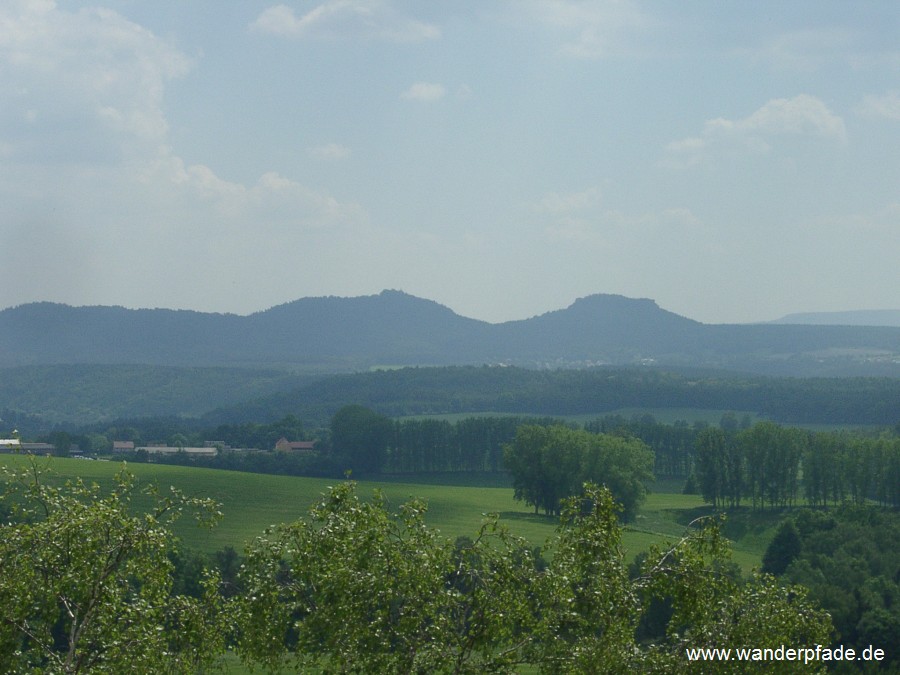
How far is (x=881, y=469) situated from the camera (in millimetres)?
94312

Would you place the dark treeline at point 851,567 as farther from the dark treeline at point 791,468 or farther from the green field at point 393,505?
the dark treeline at point 791,468

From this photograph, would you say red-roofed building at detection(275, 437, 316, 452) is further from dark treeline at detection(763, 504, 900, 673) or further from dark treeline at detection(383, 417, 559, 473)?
dark treeline at detection(763, 504, 900, 673)

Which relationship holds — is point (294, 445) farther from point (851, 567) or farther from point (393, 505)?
point (851, 567)

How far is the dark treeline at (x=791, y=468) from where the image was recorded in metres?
94.9

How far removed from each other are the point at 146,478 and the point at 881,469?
6504cm

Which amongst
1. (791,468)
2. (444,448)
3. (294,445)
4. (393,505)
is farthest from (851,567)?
(294,445)

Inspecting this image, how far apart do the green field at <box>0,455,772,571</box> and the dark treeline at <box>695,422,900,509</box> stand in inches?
158

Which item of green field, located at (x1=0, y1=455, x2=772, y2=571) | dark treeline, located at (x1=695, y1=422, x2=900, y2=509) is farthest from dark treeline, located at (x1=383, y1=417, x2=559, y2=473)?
dark treeline, located at (x1=695, y1=422, x2=900, y2=509)

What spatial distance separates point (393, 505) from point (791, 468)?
1447 inches

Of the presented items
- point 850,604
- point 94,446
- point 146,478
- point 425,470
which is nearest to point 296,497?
point 146,478

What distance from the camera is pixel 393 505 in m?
87.5

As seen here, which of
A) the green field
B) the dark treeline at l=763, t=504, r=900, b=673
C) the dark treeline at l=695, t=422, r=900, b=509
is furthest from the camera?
the dark treeline at l=695, t=422, r=900, b=509

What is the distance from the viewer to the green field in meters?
75.7

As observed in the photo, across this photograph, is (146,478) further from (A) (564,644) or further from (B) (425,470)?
(A) (564,644)
